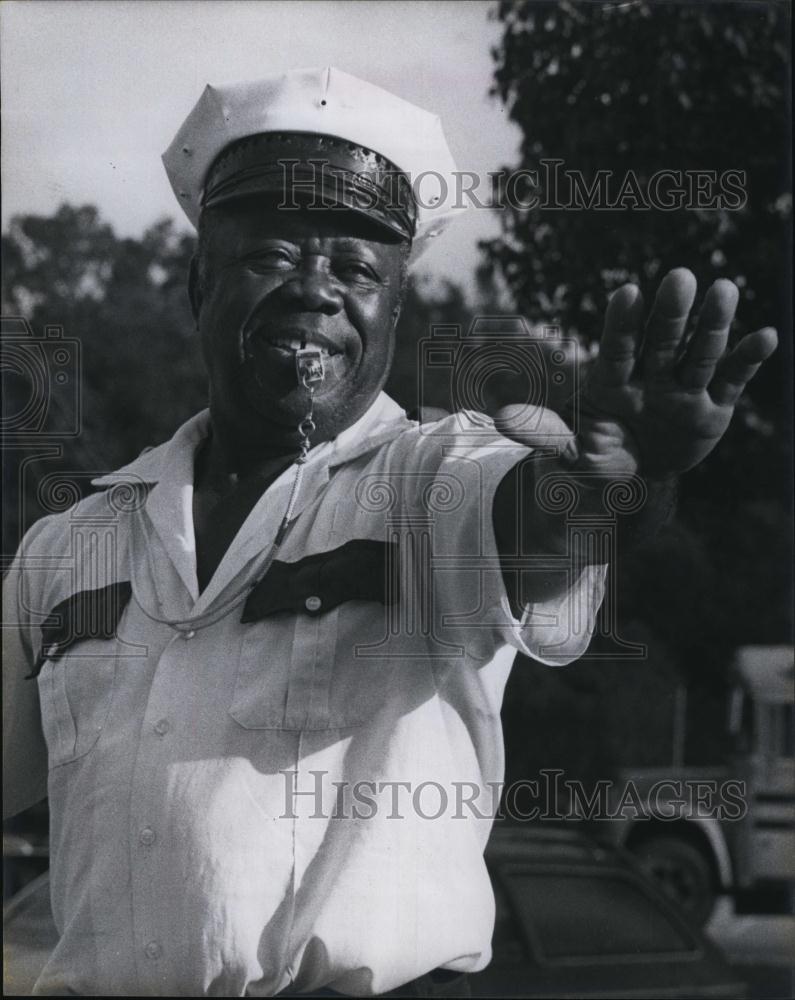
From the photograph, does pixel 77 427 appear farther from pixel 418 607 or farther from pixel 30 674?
pixel 418 607

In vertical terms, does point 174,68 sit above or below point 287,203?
above

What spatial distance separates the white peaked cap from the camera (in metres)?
1.98

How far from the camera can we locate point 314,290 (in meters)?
1.94

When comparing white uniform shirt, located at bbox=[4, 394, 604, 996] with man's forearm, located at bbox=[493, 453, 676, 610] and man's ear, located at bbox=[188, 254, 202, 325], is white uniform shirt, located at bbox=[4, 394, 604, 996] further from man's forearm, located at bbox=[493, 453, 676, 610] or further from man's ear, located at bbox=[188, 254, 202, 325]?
man's ear, located at bbox=[188, 254, 202, 325]

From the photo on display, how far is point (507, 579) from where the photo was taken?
5.57 ft

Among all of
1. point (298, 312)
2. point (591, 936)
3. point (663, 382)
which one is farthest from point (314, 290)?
point (591, 936)

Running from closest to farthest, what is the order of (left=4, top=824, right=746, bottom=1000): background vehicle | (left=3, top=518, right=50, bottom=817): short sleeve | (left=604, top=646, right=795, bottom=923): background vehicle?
(left=3, top=518, right=50, bottom=817): short sleeve
(left=604, top=646, right=795, bottom=923): background vehicle
(left=4, top=824, right=746, bottom=1000): background vehicle

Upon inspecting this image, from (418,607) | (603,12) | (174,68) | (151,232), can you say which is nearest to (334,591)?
(418,607)

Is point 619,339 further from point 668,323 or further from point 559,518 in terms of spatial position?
point 559,518

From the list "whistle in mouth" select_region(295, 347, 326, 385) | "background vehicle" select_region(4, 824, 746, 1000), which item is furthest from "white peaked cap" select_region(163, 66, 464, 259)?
"background vehicle" select_region(4, 824, 746, 1000)

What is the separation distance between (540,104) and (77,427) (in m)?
0.90

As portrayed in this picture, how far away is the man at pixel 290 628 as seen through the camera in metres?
1.81

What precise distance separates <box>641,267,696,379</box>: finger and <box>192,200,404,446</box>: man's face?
65cm

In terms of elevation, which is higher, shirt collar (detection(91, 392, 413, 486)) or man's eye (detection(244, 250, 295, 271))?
man's eye (detection(244, 250, 295, 271))
